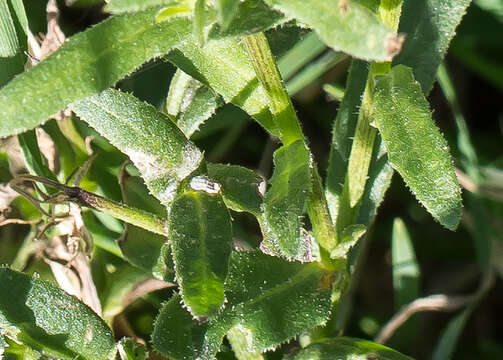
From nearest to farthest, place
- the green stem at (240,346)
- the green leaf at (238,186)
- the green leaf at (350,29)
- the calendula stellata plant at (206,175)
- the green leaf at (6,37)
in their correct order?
the green leaf at (350,29) < the calendula stellata plant at (206,175) < the green leaf at (238,186) < the green stem at (240,346) < the green leaf at (6,37)

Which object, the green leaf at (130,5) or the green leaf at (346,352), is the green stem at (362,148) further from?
the green leaf at (130,5)

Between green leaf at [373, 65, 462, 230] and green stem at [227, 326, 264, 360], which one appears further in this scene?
green stem at [227, 326, 264, 360]

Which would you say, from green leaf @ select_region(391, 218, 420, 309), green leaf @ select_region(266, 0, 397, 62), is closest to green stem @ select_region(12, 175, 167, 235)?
green leaf @ select_region(266, 0, 397, 62)

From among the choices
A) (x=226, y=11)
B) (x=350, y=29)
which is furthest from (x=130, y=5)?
(x=350, y=29)

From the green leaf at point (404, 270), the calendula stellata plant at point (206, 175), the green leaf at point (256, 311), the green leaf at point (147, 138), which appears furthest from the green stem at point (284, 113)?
the green leaf at point (404, 270)

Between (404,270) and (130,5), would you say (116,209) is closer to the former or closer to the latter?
(130,5)

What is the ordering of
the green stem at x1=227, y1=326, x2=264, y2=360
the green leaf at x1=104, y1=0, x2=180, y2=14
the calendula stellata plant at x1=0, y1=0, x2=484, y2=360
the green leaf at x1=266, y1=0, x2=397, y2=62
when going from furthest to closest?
1. the green stem at x1=227, y1=326, x2=264, y2=360
2. the calendula stellata plant at x1=0, y1=0, x2=484, y2=360
3. the green leaf at x1=104, y1=0, x2=180, y2=14
4. the green leaf at x1=266, y1=0, x2=397, y2=62

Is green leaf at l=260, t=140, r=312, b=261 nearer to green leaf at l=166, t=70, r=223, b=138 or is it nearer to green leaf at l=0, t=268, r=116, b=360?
green leaf at l=166, t=70, r=223, b=138
